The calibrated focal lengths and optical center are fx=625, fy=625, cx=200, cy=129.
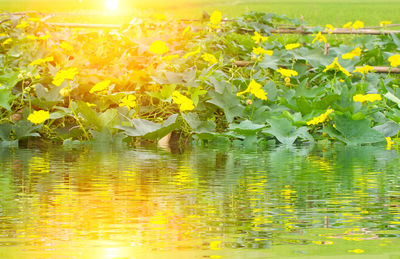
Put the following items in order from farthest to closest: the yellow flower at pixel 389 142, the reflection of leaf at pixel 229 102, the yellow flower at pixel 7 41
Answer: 1. the yellow flower at pixel 7 41
2. the reflection of leaf at pixel 229 102
3. the yellow flower at pixel 389 142

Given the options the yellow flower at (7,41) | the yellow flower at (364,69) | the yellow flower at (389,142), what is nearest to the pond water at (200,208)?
the yellow flower at (389,142)

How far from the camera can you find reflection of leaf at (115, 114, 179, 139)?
3.38 metres

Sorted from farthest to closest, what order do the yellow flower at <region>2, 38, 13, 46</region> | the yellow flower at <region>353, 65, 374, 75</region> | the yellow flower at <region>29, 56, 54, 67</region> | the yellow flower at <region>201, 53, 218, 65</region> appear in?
the yellow flower at <region>2, 38, 13, 46</region>, the yellow flower at <region>353, 65, 374, 75</region>, the yellow flower at <region>201, 53, 218, 65</region>, the yellow flower at <region>29, 56, 54, 67</region>

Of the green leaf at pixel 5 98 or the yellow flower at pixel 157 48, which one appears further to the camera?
the yellow flower at pixel 157 48

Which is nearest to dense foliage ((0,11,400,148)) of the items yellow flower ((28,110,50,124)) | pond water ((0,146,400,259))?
yellow flower ((28,110,50,124))

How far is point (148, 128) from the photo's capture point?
3416mm

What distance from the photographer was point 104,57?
4.46 meters

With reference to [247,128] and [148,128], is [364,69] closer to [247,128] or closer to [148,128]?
[247,128]

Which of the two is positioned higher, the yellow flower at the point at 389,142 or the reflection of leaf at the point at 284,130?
the reflection of leaf at the point at 284,130

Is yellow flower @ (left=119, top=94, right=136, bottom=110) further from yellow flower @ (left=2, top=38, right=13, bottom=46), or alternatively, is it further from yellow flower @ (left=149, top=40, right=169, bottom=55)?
yellow flower @ (left=2, top=38, right=13, bottom=46)

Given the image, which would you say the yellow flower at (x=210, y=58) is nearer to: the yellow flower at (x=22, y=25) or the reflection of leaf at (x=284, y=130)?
the reflection of leaf at (x=284, y=130)

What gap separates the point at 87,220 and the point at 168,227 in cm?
18

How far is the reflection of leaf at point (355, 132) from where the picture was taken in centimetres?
342

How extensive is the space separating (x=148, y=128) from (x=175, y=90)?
68 centimetres
